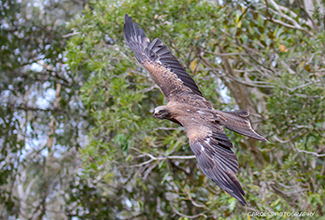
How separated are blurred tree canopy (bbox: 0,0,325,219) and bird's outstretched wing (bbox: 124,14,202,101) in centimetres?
54

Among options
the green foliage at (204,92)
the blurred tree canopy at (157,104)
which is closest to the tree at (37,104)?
the blurred tree canopy at (157,104)

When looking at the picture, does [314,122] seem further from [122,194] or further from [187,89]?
[122,194]

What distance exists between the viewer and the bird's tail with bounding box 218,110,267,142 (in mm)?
4441

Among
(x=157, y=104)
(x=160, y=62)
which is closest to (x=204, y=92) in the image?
(x=160, y=62)

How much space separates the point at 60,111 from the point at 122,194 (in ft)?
7.77

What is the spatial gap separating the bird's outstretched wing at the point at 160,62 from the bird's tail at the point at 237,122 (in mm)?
600

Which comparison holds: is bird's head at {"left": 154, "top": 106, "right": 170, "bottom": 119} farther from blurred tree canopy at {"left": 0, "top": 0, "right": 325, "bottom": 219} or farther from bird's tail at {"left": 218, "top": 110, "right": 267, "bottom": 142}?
blurred tree canopy at {"left": 0, "top": 0, "right": 325, "bottom": 219}

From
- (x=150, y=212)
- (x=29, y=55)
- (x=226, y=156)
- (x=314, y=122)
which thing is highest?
(x=29, y=55)

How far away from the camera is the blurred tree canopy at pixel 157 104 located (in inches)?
236

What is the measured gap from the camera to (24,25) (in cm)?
941

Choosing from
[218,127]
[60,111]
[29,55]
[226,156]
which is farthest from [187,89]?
[29,55]

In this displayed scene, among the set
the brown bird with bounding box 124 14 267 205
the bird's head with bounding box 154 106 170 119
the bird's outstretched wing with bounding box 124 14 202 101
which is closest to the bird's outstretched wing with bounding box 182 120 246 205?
the brown bird with bounding box 124 14 267 205

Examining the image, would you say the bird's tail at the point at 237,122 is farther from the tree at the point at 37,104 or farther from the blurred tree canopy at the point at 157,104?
the tree at the point at 37,104

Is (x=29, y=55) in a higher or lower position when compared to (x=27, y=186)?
higher
